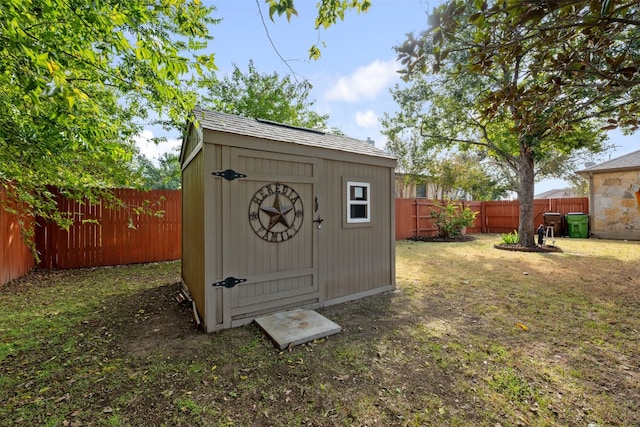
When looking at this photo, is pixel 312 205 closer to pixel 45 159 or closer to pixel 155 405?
pixel 155 405

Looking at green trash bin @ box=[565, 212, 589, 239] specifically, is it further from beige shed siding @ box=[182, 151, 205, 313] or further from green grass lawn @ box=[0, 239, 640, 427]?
beige shed siding @ box=[182, 151, 205, 313]

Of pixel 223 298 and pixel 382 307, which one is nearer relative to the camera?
pixel 223 298

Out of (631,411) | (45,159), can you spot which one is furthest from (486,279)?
(45,159)

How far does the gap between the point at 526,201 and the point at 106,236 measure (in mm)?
11876

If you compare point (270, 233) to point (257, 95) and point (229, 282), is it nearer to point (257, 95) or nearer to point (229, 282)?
point (229, 282)

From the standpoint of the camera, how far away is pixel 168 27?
448 centimetres

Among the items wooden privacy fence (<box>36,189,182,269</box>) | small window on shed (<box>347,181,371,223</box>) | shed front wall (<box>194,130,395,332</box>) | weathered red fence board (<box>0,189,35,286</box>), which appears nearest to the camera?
shed front wall (<box>194,130,395,332</box>)

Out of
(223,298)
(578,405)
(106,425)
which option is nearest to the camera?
(106,425)

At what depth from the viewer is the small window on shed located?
4078mm

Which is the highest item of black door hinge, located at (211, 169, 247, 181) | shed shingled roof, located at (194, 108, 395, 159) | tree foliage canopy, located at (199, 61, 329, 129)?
tree foliage canopy, located at (199, 61, 329, 129)

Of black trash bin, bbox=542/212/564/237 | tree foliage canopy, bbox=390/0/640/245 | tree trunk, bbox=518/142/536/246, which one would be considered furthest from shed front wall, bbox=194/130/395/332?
black trash bin, bbox=542/212/564/237

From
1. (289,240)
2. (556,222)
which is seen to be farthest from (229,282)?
(556,222)

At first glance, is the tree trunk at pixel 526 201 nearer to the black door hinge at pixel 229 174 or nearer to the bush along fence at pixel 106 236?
the black door hinge at pixel 229 174

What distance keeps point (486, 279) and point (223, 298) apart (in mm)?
4745
